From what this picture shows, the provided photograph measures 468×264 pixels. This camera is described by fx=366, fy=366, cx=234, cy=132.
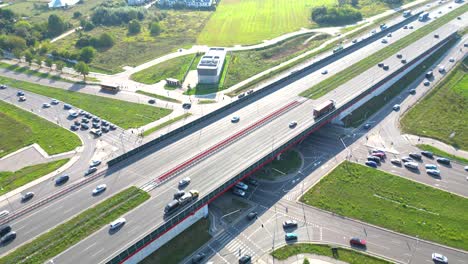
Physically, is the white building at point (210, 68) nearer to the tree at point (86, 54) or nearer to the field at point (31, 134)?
the field at point (31, 134)

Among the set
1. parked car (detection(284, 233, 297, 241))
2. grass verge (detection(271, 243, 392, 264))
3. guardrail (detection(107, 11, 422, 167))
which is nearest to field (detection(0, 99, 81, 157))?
guardrail (detection(107, 11, 422, 167))

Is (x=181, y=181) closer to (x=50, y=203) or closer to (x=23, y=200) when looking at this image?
(x=50, y=203)

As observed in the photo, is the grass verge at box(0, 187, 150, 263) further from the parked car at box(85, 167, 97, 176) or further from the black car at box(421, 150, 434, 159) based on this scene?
the black car at box(421, 150, 434, 159)

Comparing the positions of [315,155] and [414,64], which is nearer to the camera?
[315,155]

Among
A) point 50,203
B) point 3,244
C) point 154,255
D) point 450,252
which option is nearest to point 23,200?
point 50,203

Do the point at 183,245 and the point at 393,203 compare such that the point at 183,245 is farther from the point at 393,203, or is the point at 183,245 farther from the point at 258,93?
the point at 258,93
